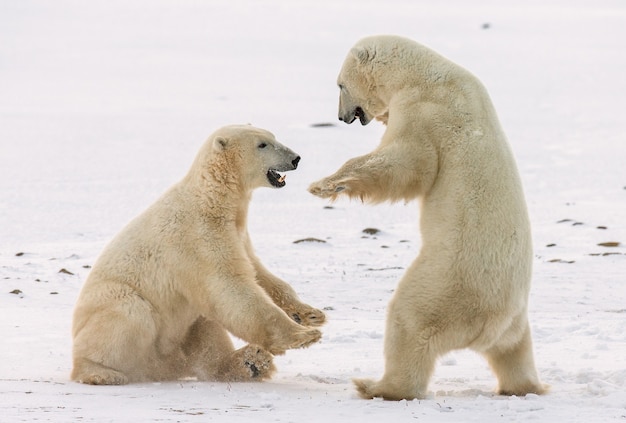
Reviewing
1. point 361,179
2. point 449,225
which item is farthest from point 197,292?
point 449,225

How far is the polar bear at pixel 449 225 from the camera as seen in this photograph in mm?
5066

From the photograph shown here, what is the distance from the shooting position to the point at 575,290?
32.1 feet

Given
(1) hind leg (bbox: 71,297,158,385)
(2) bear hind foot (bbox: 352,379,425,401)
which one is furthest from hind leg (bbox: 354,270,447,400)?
(1) hind leg (bbox: 71,297,158,385)

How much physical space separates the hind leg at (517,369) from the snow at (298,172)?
12 cm

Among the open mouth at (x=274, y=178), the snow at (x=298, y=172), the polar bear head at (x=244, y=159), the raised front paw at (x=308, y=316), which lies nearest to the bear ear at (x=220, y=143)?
the polar bear head at (x=244, y=159)

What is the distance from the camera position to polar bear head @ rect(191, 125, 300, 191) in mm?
6160

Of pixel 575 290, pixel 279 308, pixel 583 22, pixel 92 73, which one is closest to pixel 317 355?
pixel 279 308

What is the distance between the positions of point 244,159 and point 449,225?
5.20 ft

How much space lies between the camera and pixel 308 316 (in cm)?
612

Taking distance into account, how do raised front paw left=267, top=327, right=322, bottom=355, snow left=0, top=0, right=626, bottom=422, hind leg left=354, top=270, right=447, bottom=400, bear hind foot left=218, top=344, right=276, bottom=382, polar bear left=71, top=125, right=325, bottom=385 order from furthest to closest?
bear hind foot left=218, top=344, right=276, bottom=382
polar bear left=71, top=125, right=325, bottom=385
raised front paw left=267, top=327, right=322, bottom=355
snow left=0, top=0, right=626, bottom=422
hind leg left=354, top=270, right=447, bottom=400

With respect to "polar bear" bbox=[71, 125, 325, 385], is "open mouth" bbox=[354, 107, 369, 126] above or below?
above

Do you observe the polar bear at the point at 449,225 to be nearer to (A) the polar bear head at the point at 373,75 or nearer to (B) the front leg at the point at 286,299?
(A) the polar bear head at the point at 373,75

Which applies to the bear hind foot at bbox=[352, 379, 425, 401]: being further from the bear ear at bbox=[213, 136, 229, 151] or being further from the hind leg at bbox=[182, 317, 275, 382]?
the bear ear at bbox=[213, 136, 229, 151]

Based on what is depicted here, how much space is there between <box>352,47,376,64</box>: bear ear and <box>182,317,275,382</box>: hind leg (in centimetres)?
177
